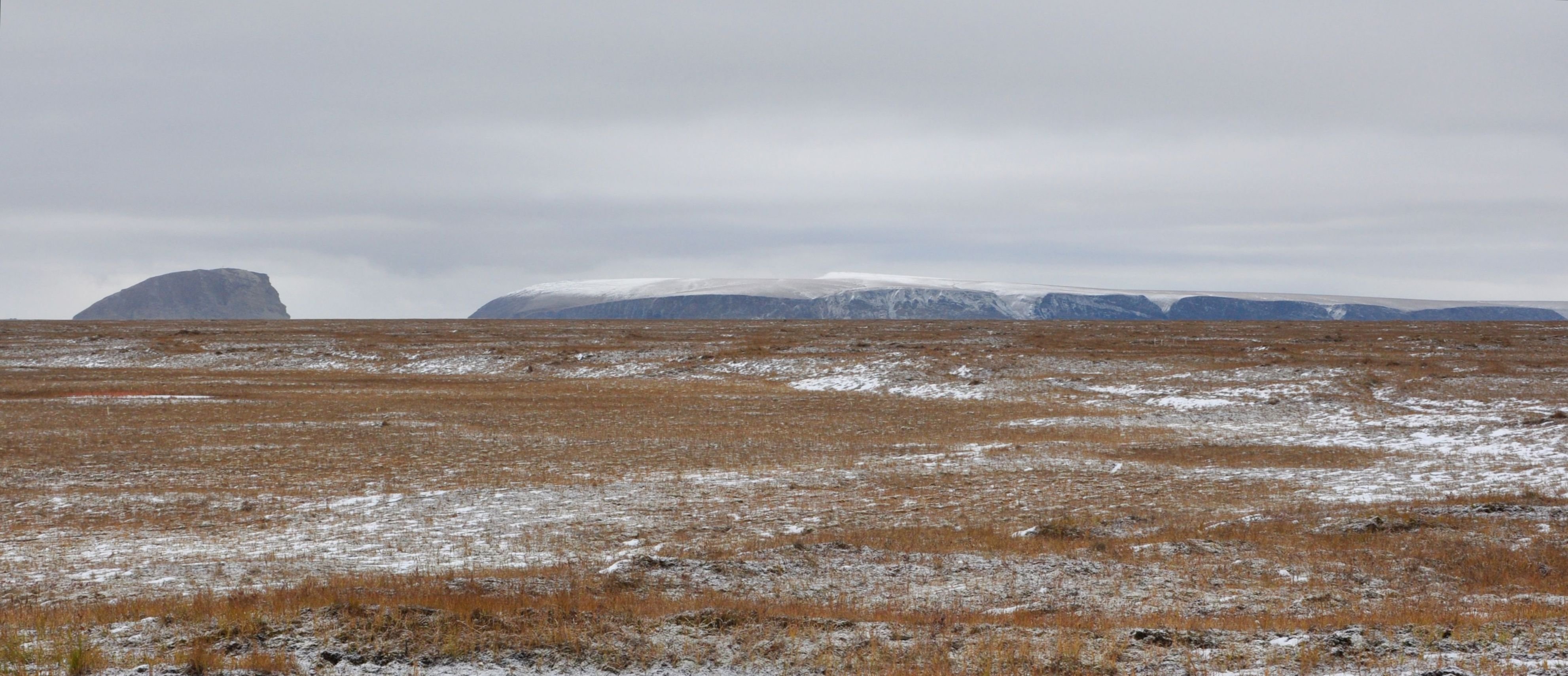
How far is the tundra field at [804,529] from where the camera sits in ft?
31.9

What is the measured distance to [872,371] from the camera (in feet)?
180

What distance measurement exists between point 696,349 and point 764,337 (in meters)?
23.6

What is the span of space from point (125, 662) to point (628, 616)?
4764 mm

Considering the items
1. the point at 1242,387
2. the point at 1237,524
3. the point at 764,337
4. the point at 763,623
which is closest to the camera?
the point at 763,623

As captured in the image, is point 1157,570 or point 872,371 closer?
point 1157,570

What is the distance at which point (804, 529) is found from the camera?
58.4ft

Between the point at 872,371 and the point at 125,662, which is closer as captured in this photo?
the point at 125,662

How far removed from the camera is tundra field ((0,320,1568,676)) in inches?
383

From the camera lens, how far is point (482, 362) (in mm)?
68562

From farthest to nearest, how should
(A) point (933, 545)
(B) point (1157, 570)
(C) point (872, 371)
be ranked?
1. (C) point (872, 371)
2. (A) point (933, 545)
3. (B) point (1157, 570)

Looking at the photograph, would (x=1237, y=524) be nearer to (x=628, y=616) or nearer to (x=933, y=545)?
(x=933, y=545)

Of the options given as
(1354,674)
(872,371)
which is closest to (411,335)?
(872,371)

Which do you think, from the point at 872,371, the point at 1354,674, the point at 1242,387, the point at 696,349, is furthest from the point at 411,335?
the point at 1354,674

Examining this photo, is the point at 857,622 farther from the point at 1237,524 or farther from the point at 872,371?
the point at 872,371
